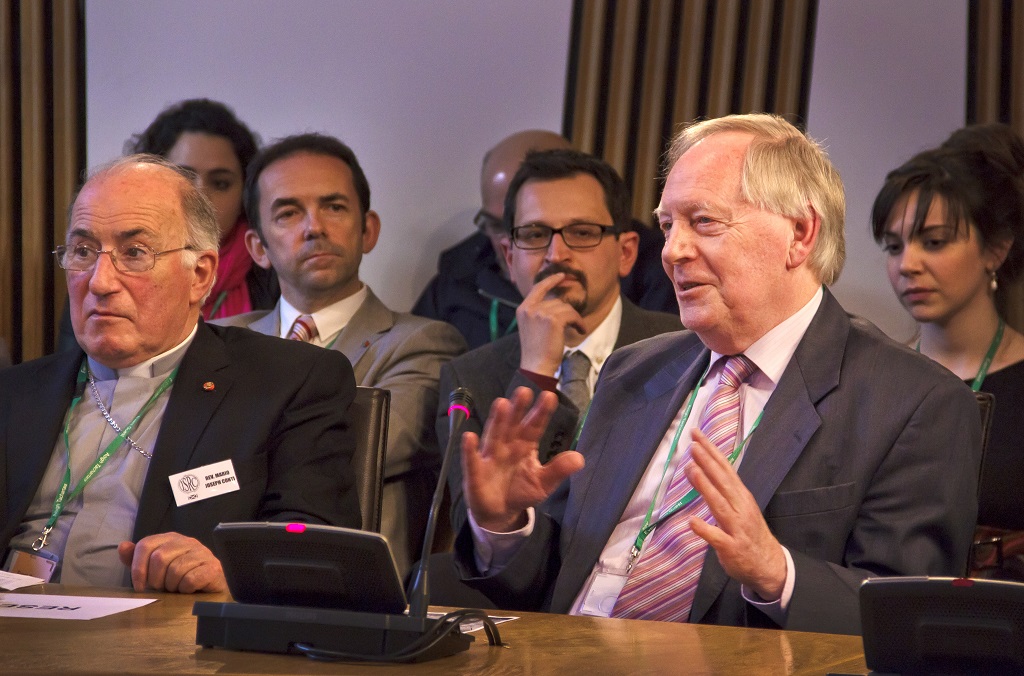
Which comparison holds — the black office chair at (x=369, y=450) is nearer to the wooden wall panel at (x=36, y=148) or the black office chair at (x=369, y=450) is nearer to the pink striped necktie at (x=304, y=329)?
the pink striped necktie at (x=304, y=329)

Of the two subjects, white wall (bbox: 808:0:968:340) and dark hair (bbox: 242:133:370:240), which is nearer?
dark hair (bbox: 242:133:370:240)

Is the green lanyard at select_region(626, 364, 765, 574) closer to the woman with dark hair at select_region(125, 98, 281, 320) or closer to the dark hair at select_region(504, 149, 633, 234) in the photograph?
the dark hair at select_region(504, 149, 633, 234)

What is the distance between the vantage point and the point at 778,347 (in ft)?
7.47

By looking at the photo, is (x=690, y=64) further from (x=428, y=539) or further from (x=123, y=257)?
(x=428, y=539)

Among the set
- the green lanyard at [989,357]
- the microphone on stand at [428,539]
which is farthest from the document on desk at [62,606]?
the green lanyard at [989,357]

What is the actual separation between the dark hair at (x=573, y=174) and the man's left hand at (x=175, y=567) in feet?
5.99

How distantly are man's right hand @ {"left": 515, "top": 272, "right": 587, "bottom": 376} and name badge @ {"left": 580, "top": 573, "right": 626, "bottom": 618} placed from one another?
1.06m

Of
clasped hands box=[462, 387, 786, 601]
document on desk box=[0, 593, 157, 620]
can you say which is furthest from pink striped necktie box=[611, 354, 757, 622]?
document on desk box=[0, 593, 157, 620]

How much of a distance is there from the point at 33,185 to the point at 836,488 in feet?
12.9

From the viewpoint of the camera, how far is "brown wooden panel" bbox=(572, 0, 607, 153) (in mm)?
4547

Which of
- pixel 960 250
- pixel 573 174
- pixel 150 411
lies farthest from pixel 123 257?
pixel 960 250

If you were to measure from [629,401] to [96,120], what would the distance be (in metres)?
3.36

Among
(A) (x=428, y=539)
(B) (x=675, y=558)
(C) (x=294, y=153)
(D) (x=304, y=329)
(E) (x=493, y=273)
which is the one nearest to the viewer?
(A) (x=428, y=539)

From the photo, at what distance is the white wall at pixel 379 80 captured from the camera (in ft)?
15.4
